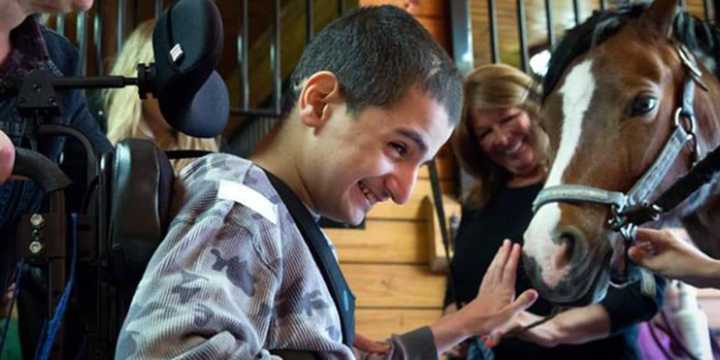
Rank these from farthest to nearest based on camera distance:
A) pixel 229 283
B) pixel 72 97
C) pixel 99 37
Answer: pixel 99 37 < pixel 72 97 < pixel 229 283

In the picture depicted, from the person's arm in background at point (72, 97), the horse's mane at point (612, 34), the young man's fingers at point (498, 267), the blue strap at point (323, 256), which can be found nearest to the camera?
the blue strap at point (323, 256)

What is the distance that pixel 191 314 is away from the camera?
594mm

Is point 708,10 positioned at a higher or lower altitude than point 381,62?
lower

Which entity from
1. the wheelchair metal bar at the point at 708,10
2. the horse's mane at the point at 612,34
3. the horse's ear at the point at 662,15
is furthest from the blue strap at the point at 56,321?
the wheelchair metal bar at the point at 708,10

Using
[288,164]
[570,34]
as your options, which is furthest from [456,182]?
[288,164]

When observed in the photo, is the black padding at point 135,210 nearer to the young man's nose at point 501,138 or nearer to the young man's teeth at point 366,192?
the young man's teeth at point 366,192

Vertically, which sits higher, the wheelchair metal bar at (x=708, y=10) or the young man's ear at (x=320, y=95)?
the young man's ear at (x=320, y=95)

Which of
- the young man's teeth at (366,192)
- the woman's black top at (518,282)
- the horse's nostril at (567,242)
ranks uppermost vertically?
the young man's teeth at (366,192)

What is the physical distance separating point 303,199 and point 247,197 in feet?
0.50

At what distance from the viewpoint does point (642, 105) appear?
1.47 meters

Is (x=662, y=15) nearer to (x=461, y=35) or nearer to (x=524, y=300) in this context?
(x=524, y=300)

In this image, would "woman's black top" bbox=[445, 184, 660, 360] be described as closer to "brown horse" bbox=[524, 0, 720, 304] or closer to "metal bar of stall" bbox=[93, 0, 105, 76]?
"brown horse" bbox=[524, 0, 720, 304]

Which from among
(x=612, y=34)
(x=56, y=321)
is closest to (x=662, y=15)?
(x=612, y=34)

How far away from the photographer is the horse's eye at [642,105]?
1471mm
